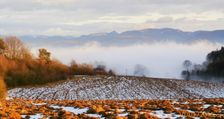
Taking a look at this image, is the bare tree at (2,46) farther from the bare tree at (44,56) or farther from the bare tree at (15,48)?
the bare tree at (44,56)

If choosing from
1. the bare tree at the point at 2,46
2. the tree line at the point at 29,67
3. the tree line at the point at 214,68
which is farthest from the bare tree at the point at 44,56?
the tree line at the point at 214,68

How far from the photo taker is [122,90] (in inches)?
2869

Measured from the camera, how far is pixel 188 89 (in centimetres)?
7444

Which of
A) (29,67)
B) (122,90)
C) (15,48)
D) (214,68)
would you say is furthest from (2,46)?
(214,68)

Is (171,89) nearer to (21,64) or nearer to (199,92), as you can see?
(199,92)

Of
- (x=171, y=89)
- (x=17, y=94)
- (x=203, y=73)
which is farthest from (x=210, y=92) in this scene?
(x=203, y=73)

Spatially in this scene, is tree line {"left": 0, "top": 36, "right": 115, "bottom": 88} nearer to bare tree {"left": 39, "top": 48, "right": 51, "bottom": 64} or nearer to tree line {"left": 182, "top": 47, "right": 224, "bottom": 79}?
bare tree {"left": 39, "top": 48, "right": 51, "bottom": 64}

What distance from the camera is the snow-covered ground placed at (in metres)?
67.5

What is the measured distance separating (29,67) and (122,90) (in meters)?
46.4

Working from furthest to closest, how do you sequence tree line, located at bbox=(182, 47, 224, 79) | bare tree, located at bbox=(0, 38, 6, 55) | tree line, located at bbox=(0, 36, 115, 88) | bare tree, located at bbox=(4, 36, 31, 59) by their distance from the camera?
tree line, located at bbox=(182, 47, 224, 79)
bare tree, located at bbox=(4, 36, 31, 59)
bare tree, located at bbox=(0, 38, 6, 55)
tree line, located at bbox=(0, 36, 115, 88)

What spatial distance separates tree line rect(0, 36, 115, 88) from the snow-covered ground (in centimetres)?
1030

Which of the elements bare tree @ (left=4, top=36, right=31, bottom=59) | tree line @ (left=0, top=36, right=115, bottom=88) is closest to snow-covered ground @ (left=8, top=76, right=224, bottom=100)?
tree line @ (left=0, top=36, right=115, bottom=88)

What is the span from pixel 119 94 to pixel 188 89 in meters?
12.2

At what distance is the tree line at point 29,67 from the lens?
92.7 m
